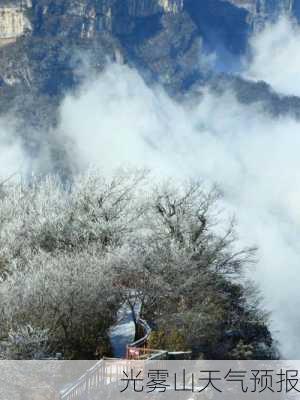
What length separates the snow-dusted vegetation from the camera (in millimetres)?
30656

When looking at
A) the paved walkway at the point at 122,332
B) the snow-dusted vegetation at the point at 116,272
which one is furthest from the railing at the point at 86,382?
the paved walkway at the point at 122,332

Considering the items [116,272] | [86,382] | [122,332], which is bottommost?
[86,382]

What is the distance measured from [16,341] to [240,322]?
1386 centimetres

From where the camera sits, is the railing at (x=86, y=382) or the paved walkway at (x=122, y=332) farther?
the paved walkway at (x=122, y=332)

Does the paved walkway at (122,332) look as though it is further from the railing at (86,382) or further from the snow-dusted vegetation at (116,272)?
the railing at (86,382)

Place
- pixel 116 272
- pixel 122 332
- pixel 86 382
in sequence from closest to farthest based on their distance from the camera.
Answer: pixel 86 382 → pixel 122 332 → pixel 116 272

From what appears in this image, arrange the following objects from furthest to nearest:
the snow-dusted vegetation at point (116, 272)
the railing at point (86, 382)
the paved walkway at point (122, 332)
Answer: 1. the paved walkway at point (122, 332)
2. the snow-dusted vegetation at point (116, 272)
3. the railing at point (86, 382)

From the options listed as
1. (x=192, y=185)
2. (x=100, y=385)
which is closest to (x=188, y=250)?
(x=192, y=185)

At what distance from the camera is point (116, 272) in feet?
117

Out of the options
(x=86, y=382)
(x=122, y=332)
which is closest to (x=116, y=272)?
(x=122, y=332)

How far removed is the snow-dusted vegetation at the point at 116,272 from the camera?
30.7 meters

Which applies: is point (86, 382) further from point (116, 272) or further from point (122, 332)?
point (116, 272)

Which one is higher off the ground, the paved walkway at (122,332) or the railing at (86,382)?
the paved walkway at (122,332)

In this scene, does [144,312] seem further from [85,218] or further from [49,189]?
[49,189]
